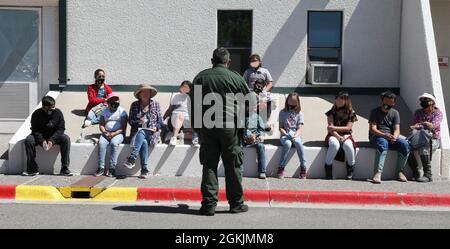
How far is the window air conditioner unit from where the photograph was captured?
43.5 feet

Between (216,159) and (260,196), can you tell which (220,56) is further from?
(260,196)

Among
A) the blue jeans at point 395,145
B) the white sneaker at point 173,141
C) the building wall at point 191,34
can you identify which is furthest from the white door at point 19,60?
the blue jeans at point 395,145

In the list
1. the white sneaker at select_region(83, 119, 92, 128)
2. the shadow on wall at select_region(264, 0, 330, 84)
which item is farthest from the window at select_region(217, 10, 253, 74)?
the white sneaker at select_region(83, 119, 92, 128)

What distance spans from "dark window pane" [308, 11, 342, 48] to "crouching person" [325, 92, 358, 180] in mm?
2956

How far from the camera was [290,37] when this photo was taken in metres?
13.2

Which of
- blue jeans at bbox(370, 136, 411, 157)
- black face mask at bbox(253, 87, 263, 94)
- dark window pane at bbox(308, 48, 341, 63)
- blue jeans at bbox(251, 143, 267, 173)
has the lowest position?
blue jeans at bbox(251, 143, 267, 173)

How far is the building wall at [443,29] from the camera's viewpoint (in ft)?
45.9

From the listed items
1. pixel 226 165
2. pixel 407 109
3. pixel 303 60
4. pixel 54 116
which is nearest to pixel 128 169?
pixel 54 116

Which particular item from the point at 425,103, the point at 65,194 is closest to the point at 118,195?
the point at 65,194

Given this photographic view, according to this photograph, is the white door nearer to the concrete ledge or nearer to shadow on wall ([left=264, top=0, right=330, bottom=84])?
the concrete ledge

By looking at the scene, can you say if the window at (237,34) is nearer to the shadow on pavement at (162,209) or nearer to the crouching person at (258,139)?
the crouching person at (258,139)

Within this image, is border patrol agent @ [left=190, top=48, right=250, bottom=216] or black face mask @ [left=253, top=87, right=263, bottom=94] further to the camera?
black face mask @ [left=253, top=87, right=263, bottom=94]

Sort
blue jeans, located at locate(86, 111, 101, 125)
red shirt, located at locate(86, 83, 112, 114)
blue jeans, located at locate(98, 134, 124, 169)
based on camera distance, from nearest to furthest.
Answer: blue jeans, located at locate(98, 134, 124, 169), blue jeans, located at locate(86, 111, 101, 125), red shirt, located at locate(86, 83, 112, 114)

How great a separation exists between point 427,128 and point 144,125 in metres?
4.78
